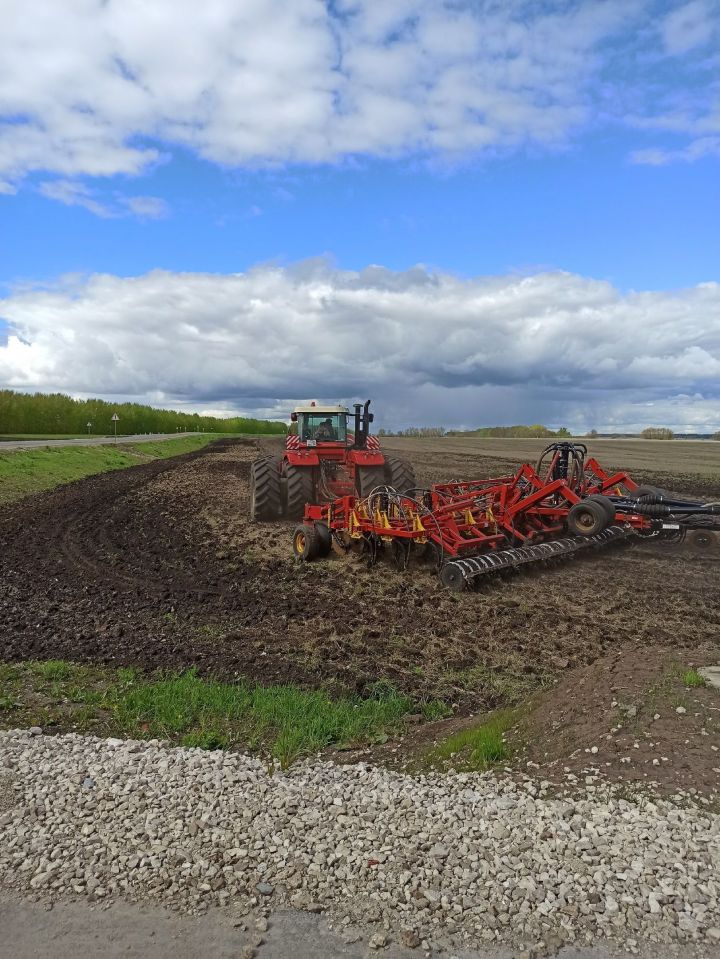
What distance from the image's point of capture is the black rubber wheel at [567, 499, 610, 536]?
1044cm

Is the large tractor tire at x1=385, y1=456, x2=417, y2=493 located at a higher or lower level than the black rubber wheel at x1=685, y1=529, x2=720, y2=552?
higher

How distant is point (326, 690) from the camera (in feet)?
18.6

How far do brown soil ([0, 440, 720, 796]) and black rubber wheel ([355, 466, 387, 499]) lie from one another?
1.73 meters

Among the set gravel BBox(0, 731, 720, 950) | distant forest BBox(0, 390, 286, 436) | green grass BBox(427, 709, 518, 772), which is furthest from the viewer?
distant forest BBox(0, 390, 286, 436)

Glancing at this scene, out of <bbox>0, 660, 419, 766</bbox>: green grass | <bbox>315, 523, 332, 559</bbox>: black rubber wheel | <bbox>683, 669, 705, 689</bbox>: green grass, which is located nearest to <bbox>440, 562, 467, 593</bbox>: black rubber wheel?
<bbox>315, 523, 332, 559</bbox>: black rubber wheel

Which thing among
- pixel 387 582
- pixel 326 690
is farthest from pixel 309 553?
pixel 326 690

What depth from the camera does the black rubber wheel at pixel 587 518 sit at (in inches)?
411

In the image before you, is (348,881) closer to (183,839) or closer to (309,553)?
(183,839)

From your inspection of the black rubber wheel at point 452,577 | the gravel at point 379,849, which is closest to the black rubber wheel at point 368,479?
the black rubber wheel at point 452,577

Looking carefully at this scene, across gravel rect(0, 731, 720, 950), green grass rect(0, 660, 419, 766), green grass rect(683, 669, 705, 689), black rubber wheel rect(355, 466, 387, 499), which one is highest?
black rubber wheel rect(355, 466, 387, 499)

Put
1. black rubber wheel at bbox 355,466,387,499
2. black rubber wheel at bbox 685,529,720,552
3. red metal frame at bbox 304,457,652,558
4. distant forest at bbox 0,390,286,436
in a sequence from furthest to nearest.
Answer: distant forest at bbox 0,390,286,436, black rubber wheel at bbox 355,466,387,499, black rubber wheel at bbox 685,529,720,552, red metal frame at bbox 304,457,652,558

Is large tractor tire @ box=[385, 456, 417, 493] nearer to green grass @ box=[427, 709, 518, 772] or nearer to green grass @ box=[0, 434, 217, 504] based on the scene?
green grass @ box=[427, 709, 518, 772]

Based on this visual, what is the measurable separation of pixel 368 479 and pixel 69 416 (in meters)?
73.5

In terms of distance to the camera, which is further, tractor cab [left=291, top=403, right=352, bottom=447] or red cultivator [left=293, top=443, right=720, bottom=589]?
tractor cab [left=291, top=403, right=352, bottom=447]
